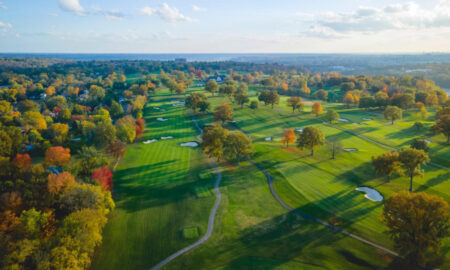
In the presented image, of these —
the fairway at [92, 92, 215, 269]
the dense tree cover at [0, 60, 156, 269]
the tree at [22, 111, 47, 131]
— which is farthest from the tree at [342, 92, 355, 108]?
the tree at [22, 111, 47, 131]

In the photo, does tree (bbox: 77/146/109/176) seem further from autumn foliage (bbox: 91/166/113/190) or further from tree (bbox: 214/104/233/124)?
tree (bbox: 214/104/233/124)

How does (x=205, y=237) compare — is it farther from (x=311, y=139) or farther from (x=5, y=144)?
(x=5, y=144)

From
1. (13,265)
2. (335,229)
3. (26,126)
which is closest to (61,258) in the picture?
(13,265)

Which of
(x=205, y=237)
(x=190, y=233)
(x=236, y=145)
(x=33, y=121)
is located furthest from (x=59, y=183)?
(x=33, y=121)

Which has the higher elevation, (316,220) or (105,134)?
(105,134)

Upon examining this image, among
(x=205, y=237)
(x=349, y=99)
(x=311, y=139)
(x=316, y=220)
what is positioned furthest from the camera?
(x=349, y=99)

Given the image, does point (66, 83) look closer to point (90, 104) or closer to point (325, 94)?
point (90, 104)

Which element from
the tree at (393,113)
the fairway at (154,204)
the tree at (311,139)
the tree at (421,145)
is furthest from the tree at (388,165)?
the tree at (393,113)

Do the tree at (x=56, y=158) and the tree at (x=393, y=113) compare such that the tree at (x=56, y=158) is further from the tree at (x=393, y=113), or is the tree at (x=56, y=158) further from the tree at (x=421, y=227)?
the tree at (x=393, y=113)
